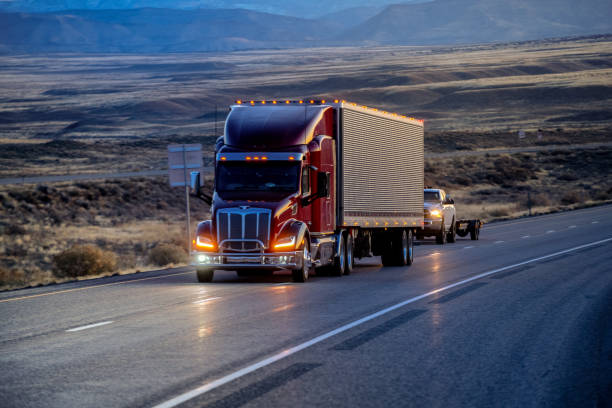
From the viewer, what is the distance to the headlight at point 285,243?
1967cm

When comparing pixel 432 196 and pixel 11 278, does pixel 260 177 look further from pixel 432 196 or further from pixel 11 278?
pixel 432 196

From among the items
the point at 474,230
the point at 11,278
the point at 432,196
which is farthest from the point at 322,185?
the point at 474,230

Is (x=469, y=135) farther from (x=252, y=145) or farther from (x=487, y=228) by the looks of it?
(x=252, y=145)

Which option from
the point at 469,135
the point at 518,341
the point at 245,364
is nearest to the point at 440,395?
the point at 245,364

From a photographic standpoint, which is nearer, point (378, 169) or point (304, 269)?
point (304, 269)

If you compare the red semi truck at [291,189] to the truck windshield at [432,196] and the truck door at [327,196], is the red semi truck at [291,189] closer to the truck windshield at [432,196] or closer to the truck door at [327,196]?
the truck door at [327,196]

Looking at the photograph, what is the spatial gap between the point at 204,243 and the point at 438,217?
16213 millimetres

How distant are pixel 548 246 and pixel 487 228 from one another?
13749 mm

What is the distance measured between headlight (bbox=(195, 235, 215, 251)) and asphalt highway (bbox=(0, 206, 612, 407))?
0.82 metres

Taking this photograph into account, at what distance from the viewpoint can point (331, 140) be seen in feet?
70.3

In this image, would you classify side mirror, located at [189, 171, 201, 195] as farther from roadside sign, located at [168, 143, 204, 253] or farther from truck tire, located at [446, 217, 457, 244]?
truck tire, located at [446, 217, 457, 244]

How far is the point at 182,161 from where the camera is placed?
28.6m

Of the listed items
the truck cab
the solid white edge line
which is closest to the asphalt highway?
the solid white edge line

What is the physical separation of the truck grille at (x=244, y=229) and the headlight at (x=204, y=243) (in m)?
0.21
